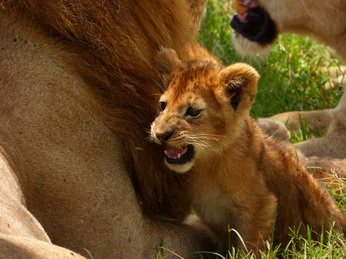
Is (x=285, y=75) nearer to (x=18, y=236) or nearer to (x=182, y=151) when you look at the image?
(x=182, y=151)

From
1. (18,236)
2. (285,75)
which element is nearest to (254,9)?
(285,75)

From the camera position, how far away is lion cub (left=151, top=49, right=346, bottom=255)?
167 inches

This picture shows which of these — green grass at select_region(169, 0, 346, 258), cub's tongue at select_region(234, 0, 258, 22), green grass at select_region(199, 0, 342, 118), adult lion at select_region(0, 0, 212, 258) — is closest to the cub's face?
adult lion at select_region(0, 0, 212, 258)

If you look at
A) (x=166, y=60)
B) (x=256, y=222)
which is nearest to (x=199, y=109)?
(x=166, y=60)

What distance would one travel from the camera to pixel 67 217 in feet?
13.9

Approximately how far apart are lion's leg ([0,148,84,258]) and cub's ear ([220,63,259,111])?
1.12 meters

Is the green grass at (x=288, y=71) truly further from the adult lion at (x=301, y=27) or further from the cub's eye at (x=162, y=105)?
the cub's eye at (x=162, y=105)

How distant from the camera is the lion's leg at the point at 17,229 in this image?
328cm

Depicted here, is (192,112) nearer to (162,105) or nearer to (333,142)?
(162,105)

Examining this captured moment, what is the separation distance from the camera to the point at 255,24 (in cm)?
761

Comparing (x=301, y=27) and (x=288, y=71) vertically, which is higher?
(x=301, y=27)

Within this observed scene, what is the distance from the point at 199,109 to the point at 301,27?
11.6 ft

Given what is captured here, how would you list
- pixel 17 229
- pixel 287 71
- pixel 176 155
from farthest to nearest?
pixel 287 71 → pixel 176 155 → pixel 17 229

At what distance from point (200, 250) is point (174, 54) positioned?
106 cm
